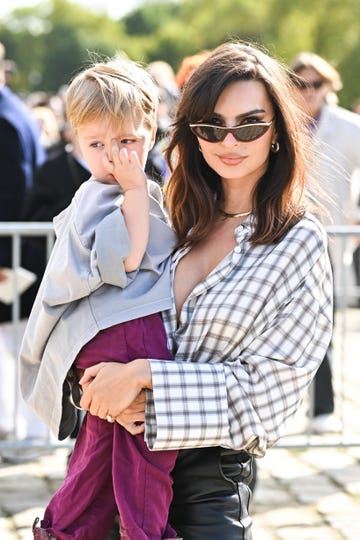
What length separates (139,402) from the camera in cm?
285

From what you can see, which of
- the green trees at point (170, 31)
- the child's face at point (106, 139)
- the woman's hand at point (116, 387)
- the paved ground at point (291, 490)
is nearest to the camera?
the woman's hand at point (116, 387)

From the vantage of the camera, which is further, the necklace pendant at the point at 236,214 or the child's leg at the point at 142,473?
the necklace pendant at the point at 236,214

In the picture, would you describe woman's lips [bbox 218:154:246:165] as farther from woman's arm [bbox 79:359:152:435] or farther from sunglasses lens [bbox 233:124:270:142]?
woman's arm [bbox 79:359:152:435]

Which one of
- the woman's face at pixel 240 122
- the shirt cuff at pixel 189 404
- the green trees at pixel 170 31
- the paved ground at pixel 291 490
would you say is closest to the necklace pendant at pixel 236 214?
the woman's face at pixel 240 122

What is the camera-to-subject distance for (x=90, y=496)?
292cm

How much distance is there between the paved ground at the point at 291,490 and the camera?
5.12m

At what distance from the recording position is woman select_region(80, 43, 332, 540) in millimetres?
2818

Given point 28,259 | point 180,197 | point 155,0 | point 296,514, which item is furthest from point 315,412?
point 155,0

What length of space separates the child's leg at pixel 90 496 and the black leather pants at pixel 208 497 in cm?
17

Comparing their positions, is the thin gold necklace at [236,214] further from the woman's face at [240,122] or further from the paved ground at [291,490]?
the paved ground at [291,490]

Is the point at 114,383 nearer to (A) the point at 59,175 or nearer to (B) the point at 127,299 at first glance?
(B) the point at 127,299

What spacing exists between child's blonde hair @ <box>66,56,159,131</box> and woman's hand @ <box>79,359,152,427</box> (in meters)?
0.60

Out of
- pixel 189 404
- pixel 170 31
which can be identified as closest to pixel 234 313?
pixel 189 404

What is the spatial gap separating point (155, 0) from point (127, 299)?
135m
